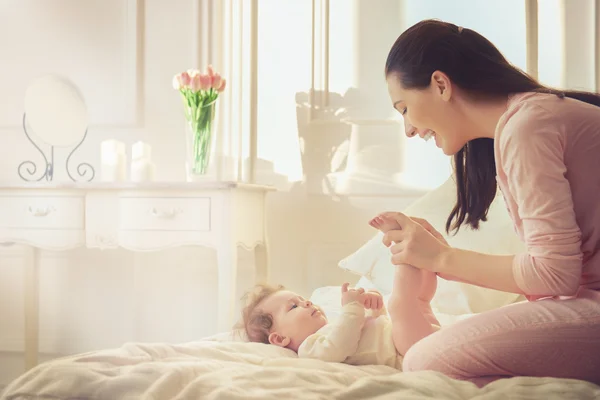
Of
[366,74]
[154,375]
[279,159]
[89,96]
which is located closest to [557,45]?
[366,74]

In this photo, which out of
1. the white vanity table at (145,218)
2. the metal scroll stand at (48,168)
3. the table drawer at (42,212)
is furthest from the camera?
the metal scroll stand at (48,168)

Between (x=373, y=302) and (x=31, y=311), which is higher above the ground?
(x=373, y=302)

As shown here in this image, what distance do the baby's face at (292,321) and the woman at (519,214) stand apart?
1.29 ft

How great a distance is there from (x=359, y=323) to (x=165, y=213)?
107 cm

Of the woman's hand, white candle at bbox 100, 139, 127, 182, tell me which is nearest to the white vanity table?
white candle at bbox 100, 139, 127, 182

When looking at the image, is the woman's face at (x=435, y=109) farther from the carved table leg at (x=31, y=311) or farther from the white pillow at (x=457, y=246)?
the carved table leg at (x=31, y=311)

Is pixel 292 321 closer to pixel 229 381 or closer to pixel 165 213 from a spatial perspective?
pixel 229 381

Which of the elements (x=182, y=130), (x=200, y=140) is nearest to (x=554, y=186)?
(x=200, y=140)

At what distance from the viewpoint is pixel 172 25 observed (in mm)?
3014

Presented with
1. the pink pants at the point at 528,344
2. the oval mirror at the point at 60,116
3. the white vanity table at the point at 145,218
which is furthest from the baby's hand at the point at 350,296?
the oval mirror at the point at 60,116

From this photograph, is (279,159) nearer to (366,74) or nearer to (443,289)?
(366,74)

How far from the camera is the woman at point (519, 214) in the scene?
3.76 feet

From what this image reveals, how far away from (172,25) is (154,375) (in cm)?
219

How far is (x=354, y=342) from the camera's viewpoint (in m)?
1.46
